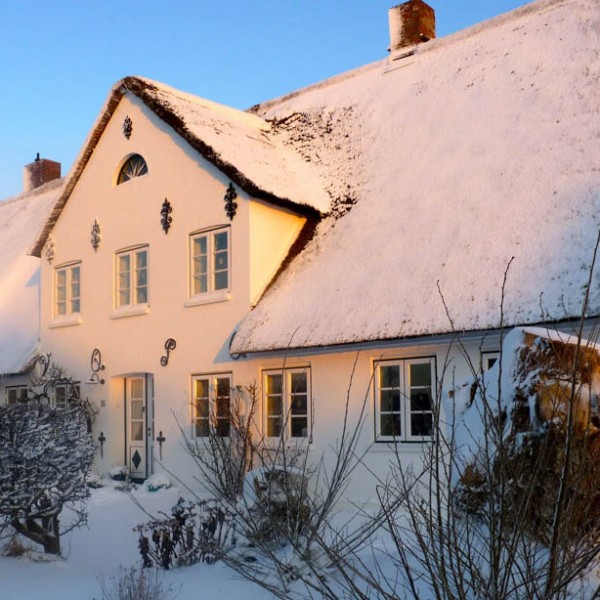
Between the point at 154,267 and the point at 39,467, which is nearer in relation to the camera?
the point at 39,467

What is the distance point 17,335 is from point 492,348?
11602mm

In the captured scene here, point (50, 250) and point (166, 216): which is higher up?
point (166, 216)

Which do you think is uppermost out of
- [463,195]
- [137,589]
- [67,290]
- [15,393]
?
[463,195]

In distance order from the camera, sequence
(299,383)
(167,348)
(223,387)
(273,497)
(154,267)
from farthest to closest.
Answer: (154,267), (167,348), (223,387), (299,383), (273,497)

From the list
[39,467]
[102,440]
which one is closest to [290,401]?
[39,467]

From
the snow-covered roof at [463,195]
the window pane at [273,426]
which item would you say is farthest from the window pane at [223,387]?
the snow-covered roof at [463,195]

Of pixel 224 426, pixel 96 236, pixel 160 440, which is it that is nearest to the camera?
pixel 224 426

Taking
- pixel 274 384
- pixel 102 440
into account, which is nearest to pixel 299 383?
pixel 274 384

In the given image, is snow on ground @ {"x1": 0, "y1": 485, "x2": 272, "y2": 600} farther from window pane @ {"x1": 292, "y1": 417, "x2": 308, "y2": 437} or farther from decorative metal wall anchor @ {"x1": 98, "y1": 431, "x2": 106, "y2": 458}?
decorative metal wall anchor @ {"x1": 98, "y1": 431, "x2": 106, "y2": 458}

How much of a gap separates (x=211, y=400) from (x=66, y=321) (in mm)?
5015

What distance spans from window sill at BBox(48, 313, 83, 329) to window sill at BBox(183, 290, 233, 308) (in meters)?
3.36

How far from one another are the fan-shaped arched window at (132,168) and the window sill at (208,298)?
118 inches

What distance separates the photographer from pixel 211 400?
1370 cm

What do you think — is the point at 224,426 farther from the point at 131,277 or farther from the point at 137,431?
the point at 131,277
